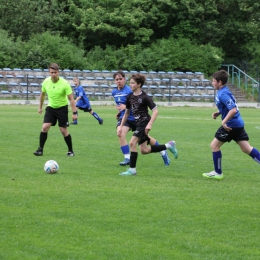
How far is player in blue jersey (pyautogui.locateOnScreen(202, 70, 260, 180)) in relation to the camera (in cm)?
938

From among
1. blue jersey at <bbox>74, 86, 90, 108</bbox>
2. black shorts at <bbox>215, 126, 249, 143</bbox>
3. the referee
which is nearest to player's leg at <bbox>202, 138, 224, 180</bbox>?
black shorts at <bbox>215, 126, 249, 143</bbox>

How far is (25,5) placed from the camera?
139 ft

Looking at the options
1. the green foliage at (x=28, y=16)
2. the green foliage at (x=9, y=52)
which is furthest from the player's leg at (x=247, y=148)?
the green foliage at (x=28, y=16)

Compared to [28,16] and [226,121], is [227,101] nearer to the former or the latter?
[226,121]

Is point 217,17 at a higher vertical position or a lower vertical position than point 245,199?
higher

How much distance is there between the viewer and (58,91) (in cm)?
1237

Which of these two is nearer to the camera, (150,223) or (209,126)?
(150,223)

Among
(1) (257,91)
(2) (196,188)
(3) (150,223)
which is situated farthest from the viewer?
(1) (257,91)

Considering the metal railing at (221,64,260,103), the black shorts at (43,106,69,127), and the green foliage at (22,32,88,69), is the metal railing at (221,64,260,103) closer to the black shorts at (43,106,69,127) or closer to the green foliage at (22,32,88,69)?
the green foliage at (22,32,88,69)

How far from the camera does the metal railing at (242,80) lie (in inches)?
1620

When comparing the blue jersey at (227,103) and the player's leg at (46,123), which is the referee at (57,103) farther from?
the blue jersey at (227,103)

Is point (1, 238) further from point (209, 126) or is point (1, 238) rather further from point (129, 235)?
point (209, 126)

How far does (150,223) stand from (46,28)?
3989 centimetres

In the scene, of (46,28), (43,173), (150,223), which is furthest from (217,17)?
(150,223)
